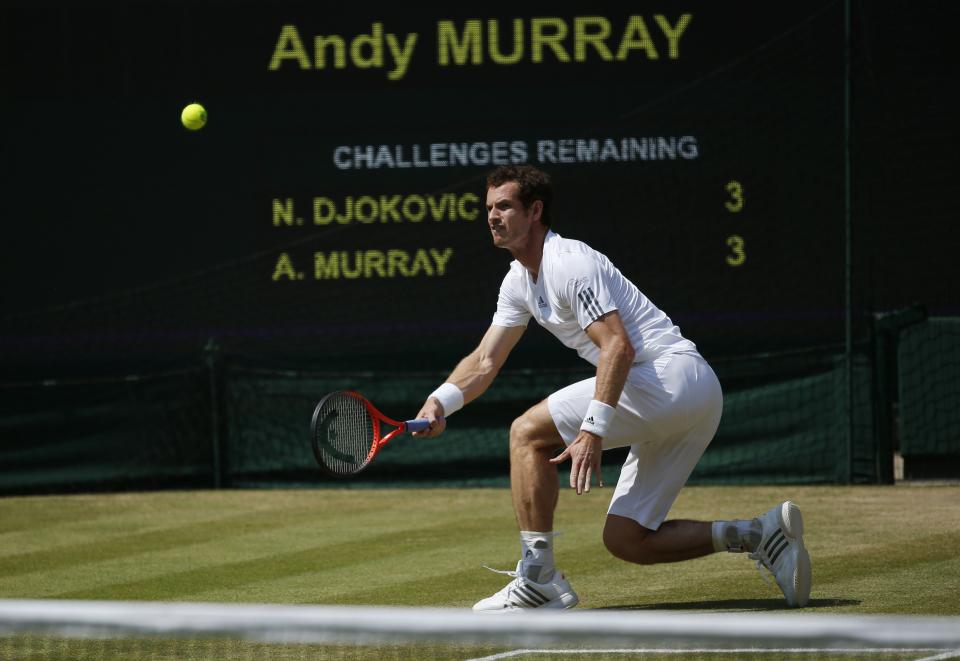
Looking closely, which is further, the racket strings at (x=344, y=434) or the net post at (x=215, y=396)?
the net post at (x=215, y=396)

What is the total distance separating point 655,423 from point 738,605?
28.4 inches

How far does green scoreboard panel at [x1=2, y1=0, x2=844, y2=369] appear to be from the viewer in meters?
10.5

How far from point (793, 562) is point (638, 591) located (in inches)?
33.7

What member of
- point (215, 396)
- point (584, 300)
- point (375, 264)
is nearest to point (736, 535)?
point (584, 300)

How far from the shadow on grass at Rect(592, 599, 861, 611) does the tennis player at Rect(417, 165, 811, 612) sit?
12 cm

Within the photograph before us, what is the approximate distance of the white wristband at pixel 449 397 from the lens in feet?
18.8

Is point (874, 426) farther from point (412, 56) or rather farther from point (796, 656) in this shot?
point (796, 656)

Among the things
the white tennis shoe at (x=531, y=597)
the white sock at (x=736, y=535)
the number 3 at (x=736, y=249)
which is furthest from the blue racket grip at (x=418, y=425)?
Answer: the number 3 at (x=736, y=249)

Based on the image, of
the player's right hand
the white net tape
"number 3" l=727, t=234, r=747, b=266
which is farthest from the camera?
"number 3" l=727, t=234, r=747, b=266

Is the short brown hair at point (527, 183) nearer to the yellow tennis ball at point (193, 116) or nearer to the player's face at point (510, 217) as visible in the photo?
the player's face at point (510, 217)

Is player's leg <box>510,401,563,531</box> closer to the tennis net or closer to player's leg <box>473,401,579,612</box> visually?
player's leg <box>473,401,579,612</box>

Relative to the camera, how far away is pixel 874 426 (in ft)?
32.2

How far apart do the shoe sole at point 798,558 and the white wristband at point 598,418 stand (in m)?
0.72

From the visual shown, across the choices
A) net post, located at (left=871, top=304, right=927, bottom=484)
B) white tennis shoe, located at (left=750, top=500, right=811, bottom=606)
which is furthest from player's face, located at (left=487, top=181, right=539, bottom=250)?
net post, located at (left=871, top=304, right=927, bottom=484)
